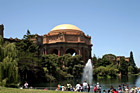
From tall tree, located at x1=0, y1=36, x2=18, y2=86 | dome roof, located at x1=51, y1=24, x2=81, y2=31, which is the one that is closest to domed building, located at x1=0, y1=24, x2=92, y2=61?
dome roof, located at x1=51, y1=24, x2=81, y2=31

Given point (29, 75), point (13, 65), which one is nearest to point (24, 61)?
point (29, 75)

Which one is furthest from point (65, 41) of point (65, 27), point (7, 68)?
point (7, 68)

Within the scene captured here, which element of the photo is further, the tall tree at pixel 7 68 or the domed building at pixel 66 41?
the domed building at pixel 66 41

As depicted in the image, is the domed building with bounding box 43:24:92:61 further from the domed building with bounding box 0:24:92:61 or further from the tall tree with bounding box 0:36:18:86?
the tall tree with bounding box 0:36:18:86

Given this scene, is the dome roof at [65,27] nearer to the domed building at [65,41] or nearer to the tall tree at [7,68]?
the domed building at [65,41]

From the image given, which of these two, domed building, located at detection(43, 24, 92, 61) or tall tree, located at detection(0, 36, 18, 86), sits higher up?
domed building, located at detection(43, 24, 92, 61)

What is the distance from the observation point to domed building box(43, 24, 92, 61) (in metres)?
72.1

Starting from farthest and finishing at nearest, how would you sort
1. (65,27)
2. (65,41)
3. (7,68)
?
1. (65,27)
2. (65,41)
3. (7,68)

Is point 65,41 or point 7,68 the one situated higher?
point 65,41

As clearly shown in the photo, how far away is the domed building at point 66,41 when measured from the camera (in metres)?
72.1

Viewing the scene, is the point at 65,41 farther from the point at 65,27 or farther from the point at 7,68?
the point at 7,68

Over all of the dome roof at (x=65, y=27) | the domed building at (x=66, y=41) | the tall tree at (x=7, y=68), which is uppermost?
the dome roof at (x=65, y=27)

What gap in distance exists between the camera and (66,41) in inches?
2844

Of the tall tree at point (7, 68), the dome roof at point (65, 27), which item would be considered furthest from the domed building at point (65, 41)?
the tall tree at point (7, 68)
